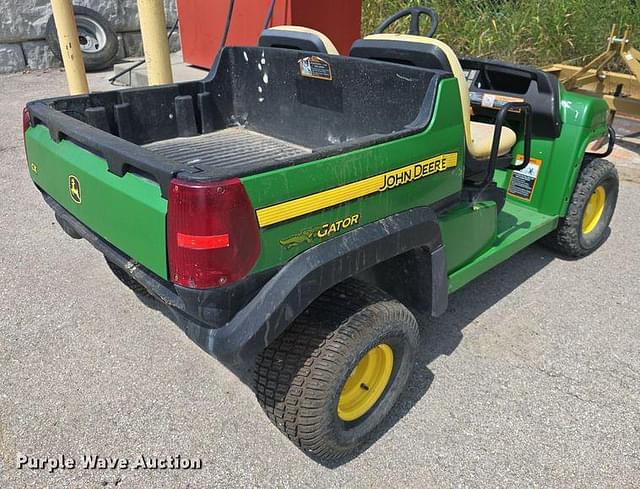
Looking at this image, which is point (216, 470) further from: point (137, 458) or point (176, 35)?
point (176, 35)

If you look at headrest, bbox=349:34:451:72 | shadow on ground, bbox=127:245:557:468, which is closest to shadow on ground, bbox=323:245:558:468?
shadow on ground, bbox=127:245:557:468

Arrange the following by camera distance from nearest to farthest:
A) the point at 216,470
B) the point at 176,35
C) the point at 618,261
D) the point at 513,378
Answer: the point at 216,470
the point at 513,378
the point at 618,261
the point at 176,35

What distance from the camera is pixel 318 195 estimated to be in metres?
1.94

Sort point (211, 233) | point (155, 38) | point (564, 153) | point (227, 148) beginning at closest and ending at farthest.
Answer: point (211, 233)
point (227, 148)
point (564, 153)
point (155, 38)

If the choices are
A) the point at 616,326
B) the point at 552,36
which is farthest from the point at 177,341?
the point at 552,36

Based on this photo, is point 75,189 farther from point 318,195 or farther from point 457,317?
point 457,317

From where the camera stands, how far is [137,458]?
2299 mm

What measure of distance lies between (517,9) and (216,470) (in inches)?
337

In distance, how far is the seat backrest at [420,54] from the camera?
254 cm

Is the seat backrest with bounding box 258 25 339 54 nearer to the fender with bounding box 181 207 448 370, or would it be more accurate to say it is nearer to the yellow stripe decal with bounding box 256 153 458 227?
the yellow stripe decal with bounding box 256 153 458 227

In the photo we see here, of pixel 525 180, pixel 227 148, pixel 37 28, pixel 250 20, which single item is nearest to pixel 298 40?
pixel 227 148

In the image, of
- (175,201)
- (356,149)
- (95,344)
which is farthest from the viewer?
(95,344)

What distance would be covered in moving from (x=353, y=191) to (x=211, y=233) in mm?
592

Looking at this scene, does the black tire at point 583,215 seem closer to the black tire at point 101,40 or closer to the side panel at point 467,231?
the side panel at point 467,231
